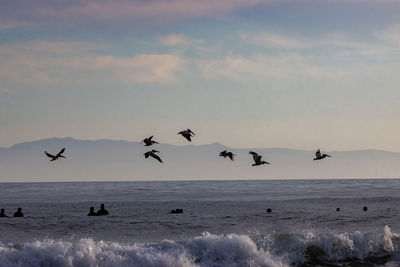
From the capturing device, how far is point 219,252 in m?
29.1

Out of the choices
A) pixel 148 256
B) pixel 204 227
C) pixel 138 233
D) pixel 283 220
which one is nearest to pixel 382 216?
pixel 283 220

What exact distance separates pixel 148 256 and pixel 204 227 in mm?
16649

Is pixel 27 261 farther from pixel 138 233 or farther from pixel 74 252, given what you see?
pixel 138 233

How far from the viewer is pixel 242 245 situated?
29.5 m

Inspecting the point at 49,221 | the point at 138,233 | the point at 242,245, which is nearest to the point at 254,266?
the point at 242,245

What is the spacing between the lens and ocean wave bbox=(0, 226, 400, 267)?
2756 cm

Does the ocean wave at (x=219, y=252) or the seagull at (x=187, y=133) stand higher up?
the seagull at (x=187, y=133)

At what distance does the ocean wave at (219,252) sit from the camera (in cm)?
2756

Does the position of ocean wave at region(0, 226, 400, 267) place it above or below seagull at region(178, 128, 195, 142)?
Answer: below

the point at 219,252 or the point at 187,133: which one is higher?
the point at 187,133

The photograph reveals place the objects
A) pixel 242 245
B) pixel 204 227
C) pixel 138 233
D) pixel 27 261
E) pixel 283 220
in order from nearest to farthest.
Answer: pixel 27 261, pixel 242 245, pixel 138 233, pixel 204 227, pixel 283 220

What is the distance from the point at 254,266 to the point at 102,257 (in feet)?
22.1

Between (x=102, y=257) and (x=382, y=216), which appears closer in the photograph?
(x=102, y=257)

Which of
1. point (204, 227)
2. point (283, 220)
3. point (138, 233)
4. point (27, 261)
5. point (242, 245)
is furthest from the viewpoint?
point (283, 220)
